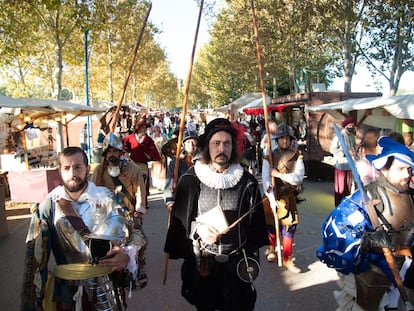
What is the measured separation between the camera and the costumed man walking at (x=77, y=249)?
202cm

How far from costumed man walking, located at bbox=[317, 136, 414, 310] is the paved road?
137 cm

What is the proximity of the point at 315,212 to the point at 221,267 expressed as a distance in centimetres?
497

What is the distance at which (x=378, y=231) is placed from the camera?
7.01 ft

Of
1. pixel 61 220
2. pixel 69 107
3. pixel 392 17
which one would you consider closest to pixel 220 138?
pixel 61 220

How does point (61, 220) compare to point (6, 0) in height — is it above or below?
below

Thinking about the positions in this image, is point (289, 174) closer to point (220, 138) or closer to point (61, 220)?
point (220, 138)

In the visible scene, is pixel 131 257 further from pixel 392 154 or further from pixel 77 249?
pixel 392 154

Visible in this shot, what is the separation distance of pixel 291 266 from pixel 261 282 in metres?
0.51

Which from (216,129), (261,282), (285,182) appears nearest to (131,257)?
(216,129)

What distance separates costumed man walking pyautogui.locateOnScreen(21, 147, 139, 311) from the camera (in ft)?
6.64

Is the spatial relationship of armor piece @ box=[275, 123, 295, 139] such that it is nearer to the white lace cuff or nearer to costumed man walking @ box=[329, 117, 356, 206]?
costumed man walking @ box=[329, 117, 356, 206]

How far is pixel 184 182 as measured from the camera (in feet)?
8.93

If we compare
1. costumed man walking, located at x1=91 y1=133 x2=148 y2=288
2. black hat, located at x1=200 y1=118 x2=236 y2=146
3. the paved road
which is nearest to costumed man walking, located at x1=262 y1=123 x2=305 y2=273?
the paved road

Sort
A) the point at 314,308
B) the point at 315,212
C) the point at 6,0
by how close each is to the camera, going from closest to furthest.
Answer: the point at 314,308
the point at 315,212
the point at 6,0
